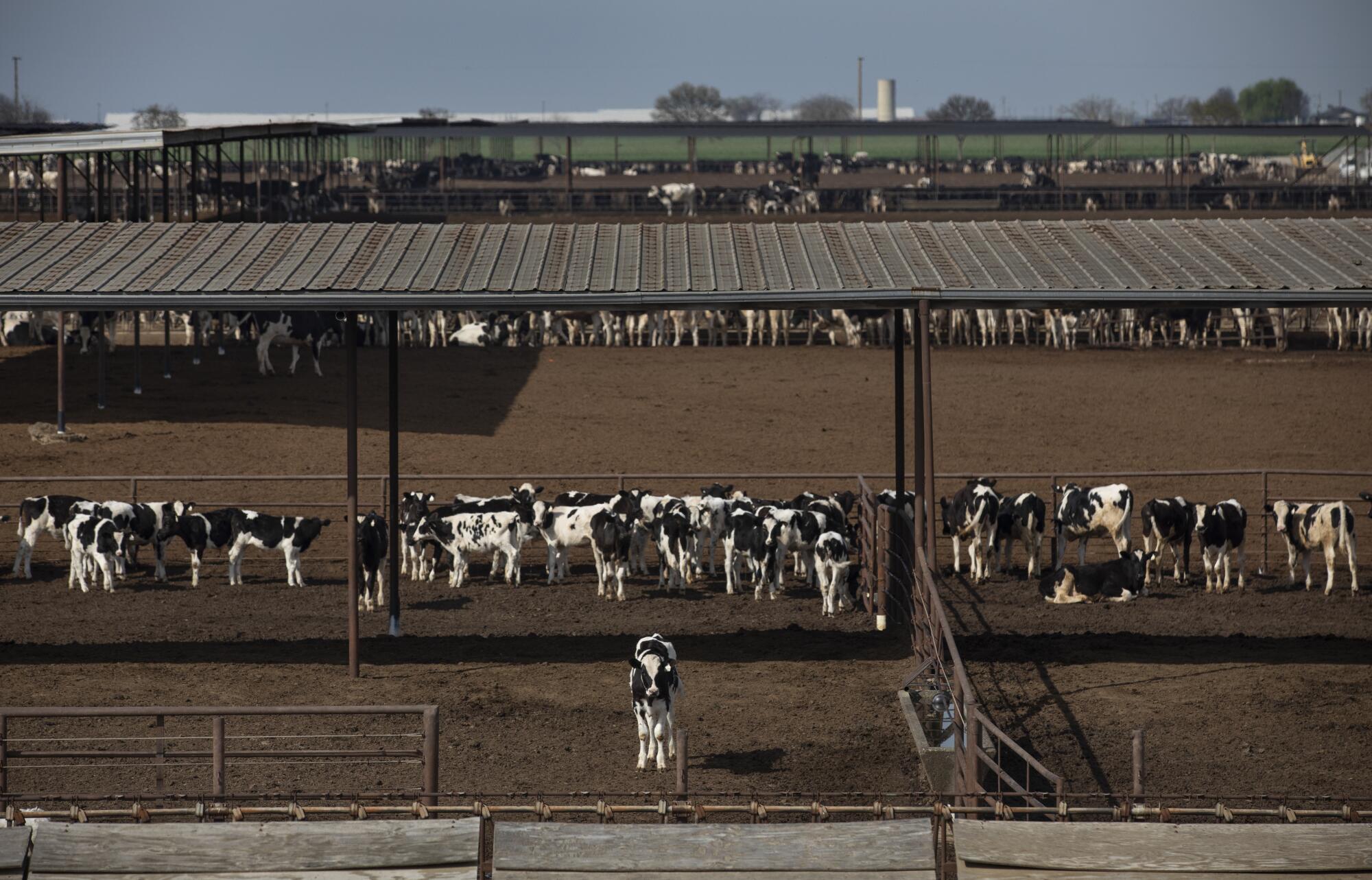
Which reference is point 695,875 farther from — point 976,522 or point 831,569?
point 976,522

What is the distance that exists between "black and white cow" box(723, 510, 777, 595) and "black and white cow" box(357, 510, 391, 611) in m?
3.88

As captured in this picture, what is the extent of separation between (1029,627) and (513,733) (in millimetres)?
6272

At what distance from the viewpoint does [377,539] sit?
17.1 m

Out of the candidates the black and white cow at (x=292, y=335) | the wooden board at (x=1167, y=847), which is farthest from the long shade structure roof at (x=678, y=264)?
the black and white cow at (x=292, y=335)

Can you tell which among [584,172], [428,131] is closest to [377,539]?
[428,131]

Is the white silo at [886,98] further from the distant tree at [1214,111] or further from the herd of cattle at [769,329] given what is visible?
the herd of cattle at [769,329]

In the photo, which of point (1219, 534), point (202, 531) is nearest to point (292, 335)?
point (202, 531)

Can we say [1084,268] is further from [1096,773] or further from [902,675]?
[1096,773]

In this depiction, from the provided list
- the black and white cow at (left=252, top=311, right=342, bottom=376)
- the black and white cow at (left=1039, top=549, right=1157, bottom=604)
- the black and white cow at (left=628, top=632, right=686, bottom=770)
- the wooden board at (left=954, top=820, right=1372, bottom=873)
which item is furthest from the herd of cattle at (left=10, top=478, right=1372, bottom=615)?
the black and white cow at (left=252, top=311, right=342, bottom=376)

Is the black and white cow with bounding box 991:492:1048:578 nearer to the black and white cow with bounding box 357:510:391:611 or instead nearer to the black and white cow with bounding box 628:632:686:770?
the black and white cow with bounding box 357:510:391:611

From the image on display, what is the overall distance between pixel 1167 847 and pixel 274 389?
26623mm

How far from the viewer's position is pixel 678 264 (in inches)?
621

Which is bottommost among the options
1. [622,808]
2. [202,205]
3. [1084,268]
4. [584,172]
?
[622,808]

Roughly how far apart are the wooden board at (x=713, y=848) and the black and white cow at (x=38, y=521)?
1434 cm
